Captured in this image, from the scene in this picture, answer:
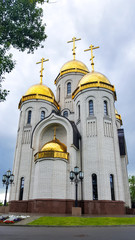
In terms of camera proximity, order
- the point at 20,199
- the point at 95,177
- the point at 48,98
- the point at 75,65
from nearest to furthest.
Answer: the point at 95,177 < the point at 20,199 < the point at 48,98 < the point at 75,65

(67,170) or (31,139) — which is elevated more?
(31,139)

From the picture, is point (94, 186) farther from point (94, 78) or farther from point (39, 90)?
point (39, 90)

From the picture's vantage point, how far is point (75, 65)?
30.7 metres

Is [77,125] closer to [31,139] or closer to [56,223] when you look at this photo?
[31,139]

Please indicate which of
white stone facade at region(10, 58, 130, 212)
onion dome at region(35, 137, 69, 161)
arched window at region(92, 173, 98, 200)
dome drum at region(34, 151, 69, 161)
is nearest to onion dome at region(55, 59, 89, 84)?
white stone facade at region(10, 58, 130, 212)

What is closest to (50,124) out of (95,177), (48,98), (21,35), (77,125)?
(77,125)

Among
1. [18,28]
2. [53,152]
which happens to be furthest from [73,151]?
[18,28]

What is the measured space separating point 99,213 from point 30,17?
15.8 metres

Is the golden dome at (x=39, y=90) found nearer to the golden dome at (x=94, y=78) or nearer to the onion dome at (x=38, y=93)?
the onion dome at (x=38, y=93)

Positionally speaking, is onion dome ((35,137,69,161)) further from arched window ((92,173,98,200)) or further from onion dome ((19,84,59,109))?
onion dome ((19,84,59,109))

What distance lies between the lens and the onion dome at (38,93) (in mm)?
25191

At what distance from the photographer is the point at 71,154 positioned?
19.4m

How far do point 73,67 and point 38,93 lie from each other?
825 cm

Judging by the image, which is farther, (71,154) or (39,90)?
(39,90)
